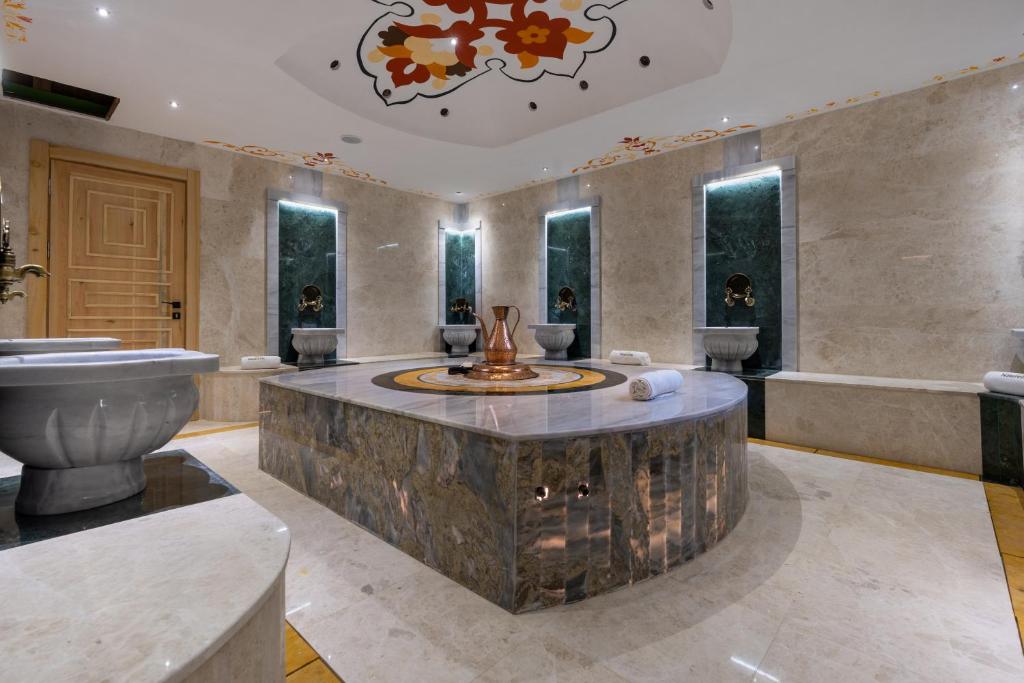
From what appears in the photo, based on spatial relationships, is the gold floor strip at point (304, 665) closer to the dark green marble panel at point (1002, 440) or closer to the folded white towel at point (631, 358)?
the folded white towel at point (631, 358)

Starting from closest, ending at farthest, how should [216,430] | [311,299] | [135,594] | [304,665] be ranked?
1. [135,594]
2. [304,665]
3. [216,430]
4. [311,299]

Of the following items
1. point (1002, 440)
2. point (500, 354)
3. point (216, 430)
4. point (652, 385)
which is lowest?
point (216, 430)

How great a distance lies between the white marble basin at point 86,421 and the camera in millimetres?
999

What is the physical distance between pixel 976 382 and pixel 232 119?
260 inches

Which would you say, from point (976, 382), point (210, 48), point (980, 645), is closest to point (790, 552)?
point (980, 645)

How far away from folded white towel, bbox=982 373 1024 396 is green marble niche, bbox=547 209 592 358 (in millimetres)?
3584

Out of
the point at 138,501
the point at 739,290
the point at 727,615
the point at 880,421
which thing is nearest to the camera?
the point at 138,501

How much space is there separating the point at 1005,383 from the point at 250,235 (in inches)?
260

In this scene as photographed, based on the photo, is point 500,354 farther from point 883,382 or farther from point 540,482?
point 883,382

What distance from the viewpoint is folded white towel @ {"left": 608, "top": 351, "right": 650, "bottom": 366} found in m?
4.45

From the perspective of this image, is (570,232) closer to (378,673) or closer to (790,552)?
(790,552)

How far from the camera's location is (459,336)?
22.3 feet

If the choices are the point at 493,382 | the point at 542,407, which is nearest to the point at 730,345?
the point at 493,382

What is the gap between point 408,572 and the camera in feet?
6.09
